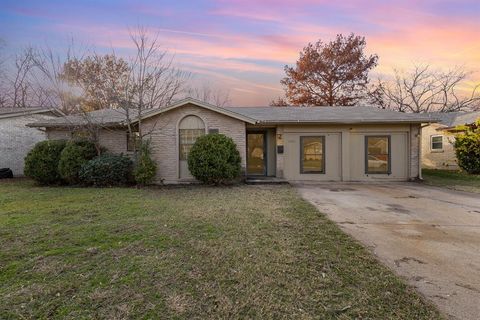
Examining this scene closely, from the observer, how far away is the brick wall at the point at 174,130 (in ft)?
39.2

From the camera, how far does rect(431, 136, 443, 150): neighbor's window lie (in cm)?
1872

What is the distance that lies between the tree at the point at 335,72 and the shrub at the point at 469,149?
1219 cm

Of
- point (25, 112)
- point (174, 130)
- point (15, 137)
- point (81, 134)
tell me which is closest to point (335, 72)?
point (174, 130)

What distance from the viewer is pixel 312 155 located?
41.3 feet

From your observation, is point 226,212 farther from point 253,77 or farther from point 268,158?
point 253,77

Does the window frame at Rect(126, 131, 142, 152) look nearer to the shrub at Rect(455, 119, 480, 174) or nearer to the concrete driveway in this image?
the concrete driveway

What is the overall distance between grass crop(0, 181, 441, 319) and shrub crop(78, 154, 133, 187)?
14.3ft

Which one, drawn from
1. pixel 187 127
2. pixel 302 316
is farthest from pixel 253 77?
pixel 302 316

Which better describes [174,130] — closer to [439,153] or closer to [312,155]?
[312,155]

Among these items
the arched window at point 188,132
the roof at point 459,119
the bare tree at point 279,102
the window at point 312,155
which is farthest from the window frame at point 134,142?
the roof at point 459,119

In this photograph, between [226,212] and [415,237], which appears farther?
[226,212]

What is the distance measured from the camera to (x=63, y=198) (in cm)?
843

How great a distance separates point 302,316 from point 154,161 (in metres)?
9.99

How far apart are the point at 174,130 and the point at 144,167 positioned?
2.08m
